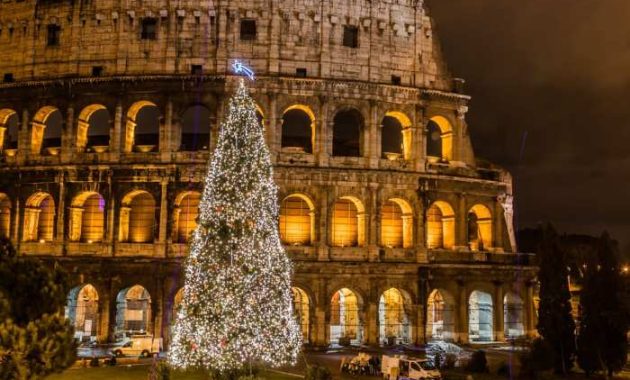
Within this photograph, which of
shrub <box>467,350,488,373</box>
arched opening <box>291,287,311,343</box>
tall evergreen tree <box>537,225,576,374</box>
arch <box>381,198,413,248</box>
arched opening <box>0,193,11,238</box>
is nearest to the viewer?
shrub <box>467,350,488,373</box>

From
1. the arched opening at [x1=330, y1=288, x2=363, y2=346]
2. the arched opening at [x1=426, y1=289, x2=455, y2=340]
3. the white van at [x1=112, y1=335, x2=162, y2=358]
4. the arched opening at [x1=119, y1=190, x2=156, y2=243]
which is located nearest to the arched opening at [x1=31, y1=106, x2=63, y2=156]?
the arched opening at [x1=119, y1=190, x2=156, y2=243]

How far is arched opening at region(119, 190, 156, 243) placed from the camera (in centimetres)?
3325

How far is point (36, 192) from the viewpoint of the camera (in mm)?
33344

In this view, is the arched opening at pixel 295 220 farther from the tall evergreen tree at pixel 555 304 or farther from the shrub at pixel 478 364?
the tall evergreen tree at pixel 555 304

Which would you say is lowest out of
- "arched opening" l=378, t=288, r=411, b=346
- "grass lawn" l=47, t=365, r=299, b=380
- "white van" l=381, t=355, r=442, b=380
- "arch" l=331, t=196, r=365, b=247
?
"grass lawn" l=47, t=365, r=299, b=380

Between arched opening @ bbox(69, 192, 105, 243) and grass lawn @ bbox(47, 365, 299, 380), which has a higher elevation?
arched opening @ bbox(69, 192, 105, 243)

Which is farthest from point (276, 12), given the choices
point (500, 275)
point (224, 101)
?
point (500, 275)

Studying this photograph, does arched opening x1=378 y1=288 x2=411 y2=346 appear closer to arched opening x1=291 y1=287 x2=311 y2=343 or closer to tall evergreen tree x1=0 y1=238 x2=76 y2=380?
arched opening x1=291 y1=287 x2=311 y2=343

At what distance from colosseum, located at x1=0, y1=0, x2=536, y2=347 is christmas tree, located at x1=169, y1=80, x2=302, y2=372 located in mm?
12052

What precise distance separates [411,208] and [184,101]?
12.1 meters

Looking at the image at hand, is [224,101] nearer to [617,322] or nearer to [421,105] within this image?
[421,105]

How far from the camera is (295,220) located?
3353 centimetres

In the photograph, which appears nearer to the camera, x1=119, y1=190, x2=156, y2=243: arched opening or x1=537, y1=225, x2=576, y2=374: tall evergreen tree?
x1=537, y1=225, x2=576, y2=374: tall evergreen tree

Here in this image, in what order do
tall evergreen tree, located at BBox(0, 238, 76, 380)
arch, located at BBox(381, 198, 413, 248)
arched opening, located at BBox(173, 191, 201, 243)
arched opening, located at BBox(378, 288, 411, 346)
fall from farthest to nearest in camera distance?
arch, located at BBox(381, 198, 413, 248)
arched opening, located at BBox(378, 288, 411, 346)
arched opening, located at BBox(173, 191, 201, 243)
tall evergreen tree, located at BBox(0, 238, 76, 380)
